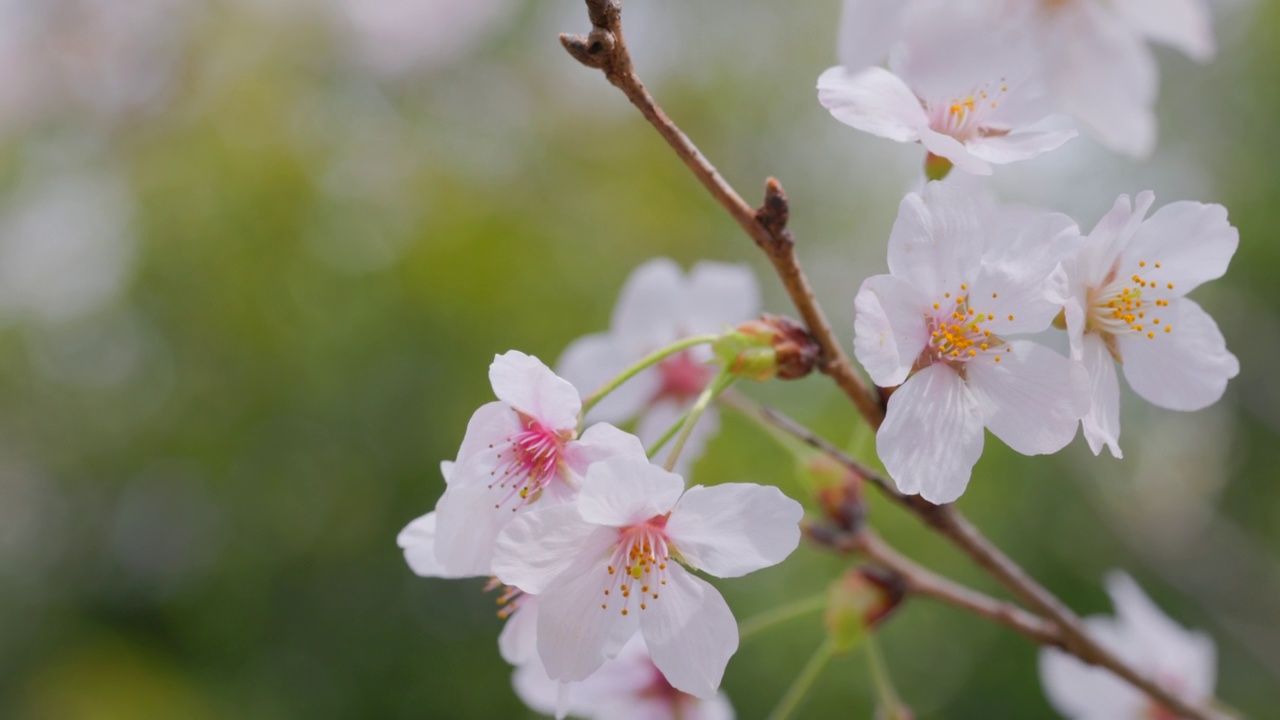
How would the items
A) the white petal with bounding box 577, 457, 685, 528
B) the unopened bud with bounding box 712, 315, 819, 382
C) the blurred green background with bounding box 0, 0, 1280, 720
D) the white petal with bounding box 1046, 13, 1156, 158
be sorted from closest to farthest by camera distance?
the white petal with bounding box 577, 457, 685, 528, the unopened bud with bounding box 712, 315, 819, 382, the white petal with bounding box 1046, 13, 1156, 158, the blurred green background with bounding box 0, 0, 1280, 720

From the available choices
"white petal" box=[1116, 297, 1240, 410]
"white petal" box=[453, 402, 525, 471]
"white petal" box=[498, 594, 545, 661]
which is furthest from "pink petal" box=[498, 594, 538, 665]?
"white petal" box=[1116, 297, 1240, 410]

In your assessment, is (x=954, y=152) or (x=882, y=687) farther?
(x=882, y=687)

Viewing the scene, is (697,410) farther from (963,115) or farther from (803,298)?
(963,115)

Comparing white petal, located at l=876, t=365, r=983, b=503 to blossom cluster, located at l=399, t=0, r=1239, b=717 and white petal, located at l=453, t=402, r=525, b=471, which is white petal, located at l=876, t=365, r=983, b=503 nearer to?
blossom cluster, located at l=399, t=0, r=1239, b=717

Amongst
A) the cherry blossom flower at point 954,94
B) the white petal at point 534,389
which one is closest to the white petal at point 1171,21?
the cherry blossom flower at point 954,94

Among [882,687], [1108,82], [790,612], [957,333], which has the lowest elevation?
[882,687]

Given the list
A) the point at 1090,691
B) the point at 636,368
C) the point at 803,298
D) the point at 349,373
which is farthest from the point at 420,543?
the point at 349,373
